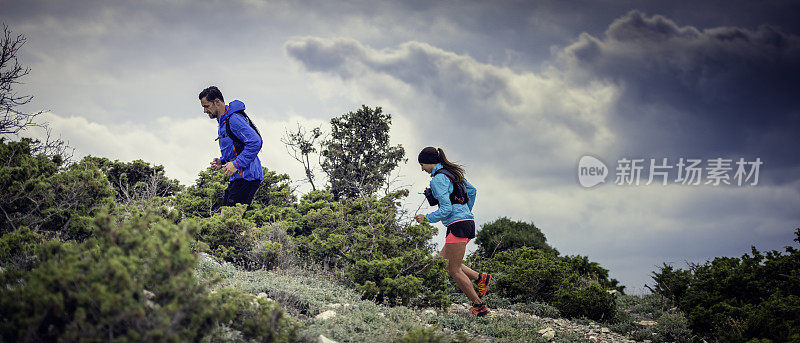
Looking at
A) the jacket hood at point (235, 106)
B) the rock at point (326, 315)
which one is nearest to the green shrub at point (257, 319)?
the rock at point (326, 315)

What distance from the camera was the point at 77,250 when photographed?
379 centimetres

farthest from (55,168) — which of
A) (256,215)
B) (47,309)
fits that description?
(47,309)

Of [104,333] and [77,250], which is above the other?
[77,250]

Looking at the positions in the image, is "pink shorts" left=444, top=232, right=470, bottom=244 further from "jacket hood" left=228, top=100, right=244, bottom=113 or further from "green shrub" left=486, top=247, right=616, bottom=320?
"jacket hood" left=228, top=100, right=244, bottom=113

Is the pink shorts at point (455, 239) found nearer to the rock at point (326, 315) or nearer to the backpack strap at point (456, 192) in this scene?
the backpack strap at point (456, 192)

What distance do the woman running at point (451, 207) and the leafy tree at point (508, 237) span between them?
8473mm

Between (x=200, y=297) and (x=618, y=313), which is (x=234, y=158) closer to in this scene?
(x=200, y=297)

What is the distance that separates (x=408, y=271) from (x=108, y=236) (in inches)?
182

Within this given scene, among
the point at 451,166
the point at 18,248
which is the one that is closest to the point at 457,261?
the point at 451,166

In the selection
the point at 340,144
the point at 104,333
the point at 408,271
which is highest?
the point at 340,144

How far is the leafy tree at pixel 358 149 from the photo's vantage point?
15.4 metres

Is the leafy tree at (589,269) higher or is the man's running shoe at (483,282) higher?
the leafy tree at (589,269)

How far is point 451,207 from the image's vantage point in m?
6.12

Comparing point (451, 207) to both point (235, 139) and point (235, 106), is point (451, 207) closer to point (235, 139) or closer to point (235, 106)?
point (235, 139)
